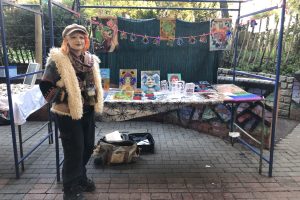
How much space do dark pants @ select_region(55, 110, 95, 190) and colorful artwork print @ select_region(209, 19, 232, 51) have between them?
7.89 ft

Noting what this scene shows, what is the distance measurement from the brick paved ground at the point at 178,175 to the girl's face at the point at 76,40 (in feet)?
5.29

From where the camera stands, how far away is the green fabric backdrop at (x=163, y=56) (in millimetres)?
4398

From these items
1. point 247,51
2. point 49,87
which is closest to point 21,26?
point 49,87

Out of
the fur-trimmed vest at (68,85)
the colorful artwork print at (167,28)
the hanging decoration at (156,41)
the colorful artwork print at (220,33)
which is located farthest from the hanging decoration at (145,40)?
the fur-trimmed vest at (68,85)

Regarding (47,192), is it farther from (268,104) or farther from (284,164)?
(268,104)

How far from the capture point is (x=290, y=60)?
6.26 meters

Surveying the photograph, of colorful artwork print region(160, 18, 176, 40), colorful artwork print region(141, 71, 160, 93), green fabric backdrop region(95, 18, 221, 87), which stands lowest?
colorful artwork print region(141, 71, 160, 93)

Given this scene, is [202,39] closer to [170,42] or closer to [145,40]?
[170,42]

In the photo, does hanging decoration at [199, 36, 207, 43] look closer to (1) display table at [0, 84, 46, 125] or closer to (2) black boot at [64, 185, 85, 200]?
(1) display table at [0, 84, 46, 125]

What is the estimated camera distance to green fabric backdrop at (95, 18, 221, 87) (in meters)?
4.40

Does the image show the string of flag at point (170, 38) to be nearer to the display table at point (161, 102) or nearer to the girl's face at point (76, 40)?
the display table at point (161, 102)

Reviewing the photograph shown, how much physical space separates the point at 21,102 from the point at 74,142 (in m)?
1.08

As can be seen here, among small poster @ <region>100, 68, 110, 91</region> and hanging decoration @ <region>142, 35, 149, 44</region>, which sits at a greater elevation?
hanging decoration @ <region>142, 35, 149, 44</region>

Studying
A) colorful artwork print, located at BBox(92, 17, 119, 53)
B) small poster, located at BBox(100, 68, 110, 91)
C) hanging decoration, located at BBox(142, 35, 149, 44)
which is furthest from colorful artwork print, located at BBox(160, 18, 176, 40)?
small poster, located at BBox(100, 68, 110, 91)
